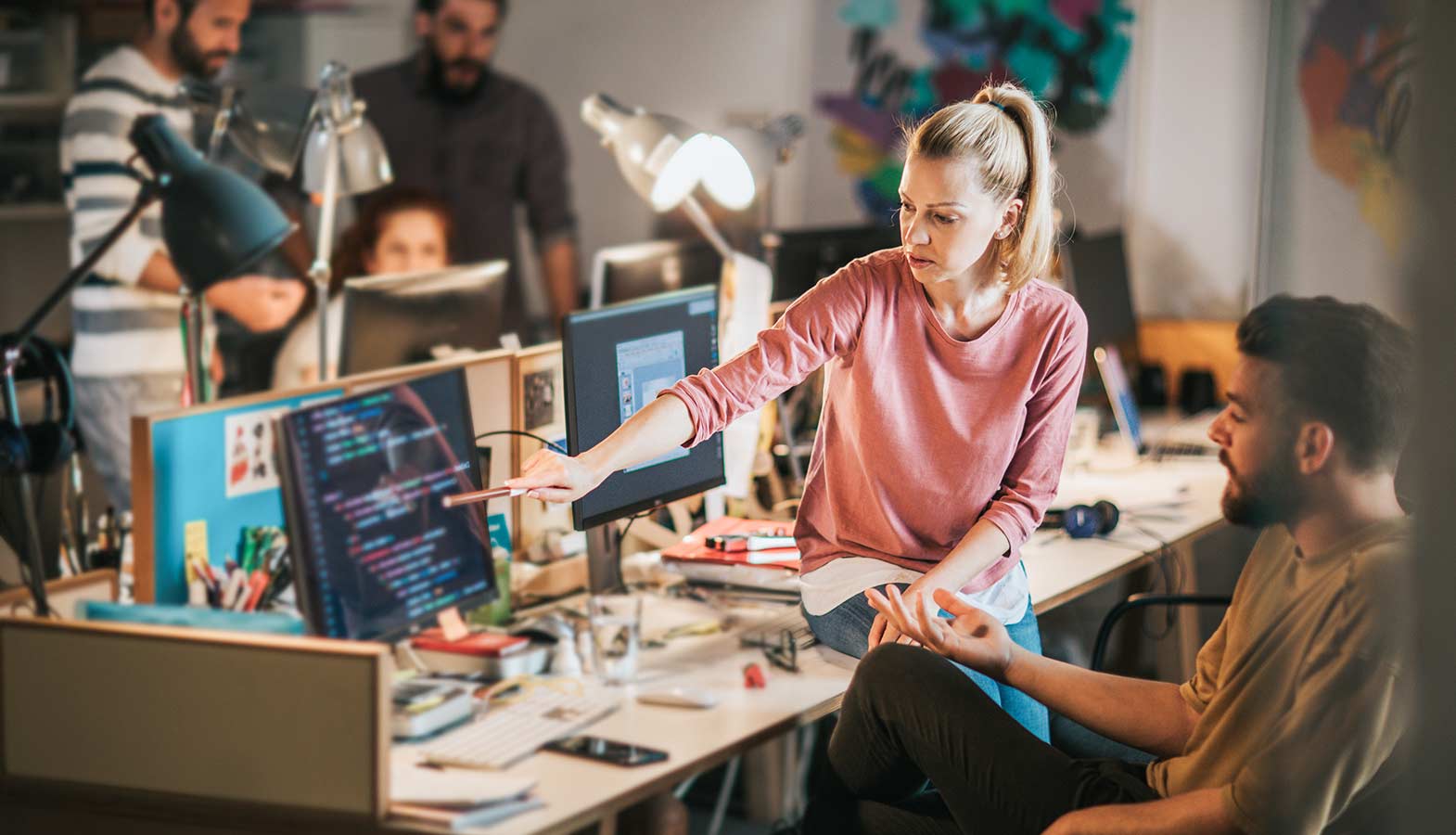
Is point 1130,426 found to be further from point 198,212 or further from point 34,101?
point 34,101

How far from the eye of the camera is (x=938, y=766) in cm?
188

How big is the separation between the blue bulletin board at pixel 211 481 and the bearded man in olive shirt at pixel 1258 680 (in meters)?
0.80

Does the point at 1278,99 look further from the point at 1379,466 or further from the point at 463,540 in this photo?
the point at 463,540

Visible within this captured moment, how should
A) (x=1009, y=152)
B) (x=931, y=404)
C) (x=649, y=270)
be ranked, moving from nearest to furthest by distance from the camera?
(x=1009, y=152) → (x=931, y=404) → (x=649, y=270)

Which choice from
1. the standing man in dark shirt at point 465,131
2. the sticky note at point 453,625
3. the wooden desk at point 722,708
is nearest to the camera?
the wooden desk at point 722,708

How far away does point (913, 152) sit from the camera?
1977 mm

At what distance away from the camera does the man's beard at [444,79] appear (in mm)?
4848

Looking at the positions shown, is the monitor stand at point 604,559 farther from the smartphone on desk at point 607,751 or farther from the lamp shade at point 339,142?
the lamp shade at point 339,142

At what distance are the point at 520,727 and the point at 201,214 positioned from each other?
2.71 feet

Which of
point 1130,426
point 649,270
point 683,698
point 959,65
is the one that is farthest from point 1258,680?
point 959,65

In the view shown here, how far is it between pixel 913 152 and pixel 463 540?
2.49 feet

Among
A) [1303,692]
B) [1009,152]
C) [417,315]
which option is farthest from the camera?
[417,315]

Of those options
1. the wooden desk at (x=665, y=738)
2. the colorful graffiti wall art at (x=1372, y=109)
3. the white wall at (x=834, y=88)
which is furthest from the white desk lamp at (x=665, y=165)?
the white wall at (x=834, y=88)

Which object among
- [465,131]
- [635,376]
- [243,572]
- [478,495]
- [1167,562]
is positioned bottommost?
[1167,562]
